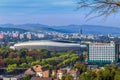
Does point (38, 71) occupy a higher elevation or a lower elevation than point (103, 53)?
higher

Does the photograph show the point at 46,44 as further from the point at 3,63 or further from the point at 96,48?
the point at 3,63

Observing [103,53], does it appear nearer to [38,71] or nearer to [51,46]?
[51,46]

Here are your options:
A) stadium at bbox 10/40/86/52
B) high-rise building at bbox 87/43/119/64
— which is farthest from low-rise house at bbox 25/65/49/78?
stadium at bbox 10/40/86/52

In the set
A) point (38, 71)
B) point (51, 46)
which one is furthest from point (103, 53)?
point (38, 71)

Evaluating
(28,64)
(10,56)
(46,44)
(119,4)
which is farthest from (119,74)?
(46,44)

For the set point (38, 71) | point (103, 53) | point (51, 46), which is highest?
point (38, 71)

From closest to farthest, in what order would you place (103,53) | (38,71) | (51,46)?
(38,71) < (103,53) < (51,46)

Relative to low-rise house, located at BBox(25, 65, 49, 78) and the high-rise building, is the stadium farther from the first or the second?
low-rise house, located at BBox(25, 65, 49, 78)

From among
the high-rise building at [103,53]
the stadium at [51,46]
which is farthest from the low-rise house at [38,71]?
the stadium at [51,46]

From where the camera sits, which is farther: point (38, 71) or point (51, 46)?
point (51, 46)
